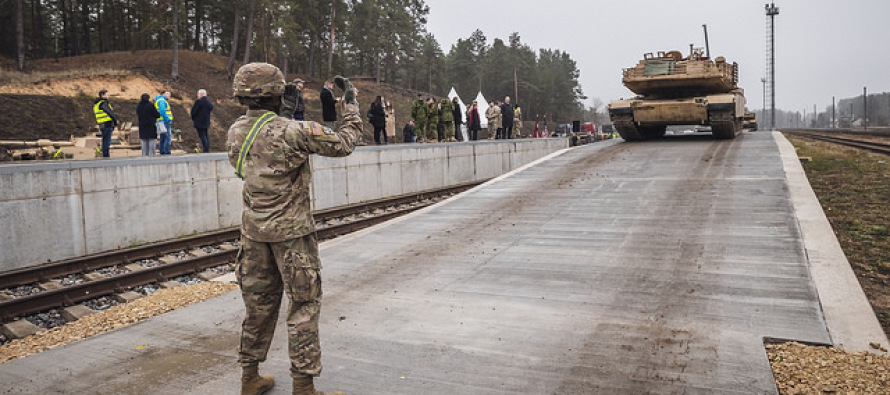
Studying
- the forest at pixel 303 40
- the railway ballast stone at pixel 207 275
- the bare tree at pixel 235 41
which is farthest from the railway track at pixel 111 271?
the bare tree at pixel 235 41

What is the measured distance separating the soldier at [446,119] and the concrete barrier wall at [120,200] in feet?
21.7

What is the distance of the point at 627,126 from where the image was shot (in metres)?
19.6

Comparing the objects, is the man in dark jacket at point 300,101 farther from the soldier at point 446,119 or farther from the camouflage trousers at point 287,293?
the soldier at point 446,119

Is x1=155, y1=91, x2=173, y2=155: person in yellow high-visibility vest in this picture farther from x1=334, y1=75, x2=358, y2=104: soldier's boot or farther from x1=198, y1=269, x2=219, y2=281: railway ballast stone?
x1=334, y1=75, x2=358, y2=104: soldier's boot

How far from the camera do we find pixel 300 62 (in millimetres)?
68125

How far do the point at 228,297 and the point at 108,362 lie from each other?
1760mm

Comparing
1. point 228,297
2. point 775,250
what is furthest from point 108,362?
point 775,250

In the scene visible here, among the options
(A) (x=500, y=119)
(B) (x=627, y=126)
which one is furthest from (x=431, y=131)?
(B) (x=627, y=126)

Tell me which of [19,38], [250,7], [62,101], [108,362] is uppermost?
[250,7]

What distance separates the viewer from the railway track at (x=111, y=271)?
710 cm

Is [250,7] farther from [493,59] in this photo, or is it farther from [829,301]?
[493,59]

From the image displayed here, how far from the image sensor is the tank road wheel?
21188 millimetres

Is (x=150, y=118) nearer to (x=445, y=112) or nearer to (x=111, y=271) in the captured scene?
(x=111, y=271)

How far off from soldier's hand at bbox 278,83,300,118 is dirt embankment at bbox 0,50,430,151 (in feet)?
75.6
